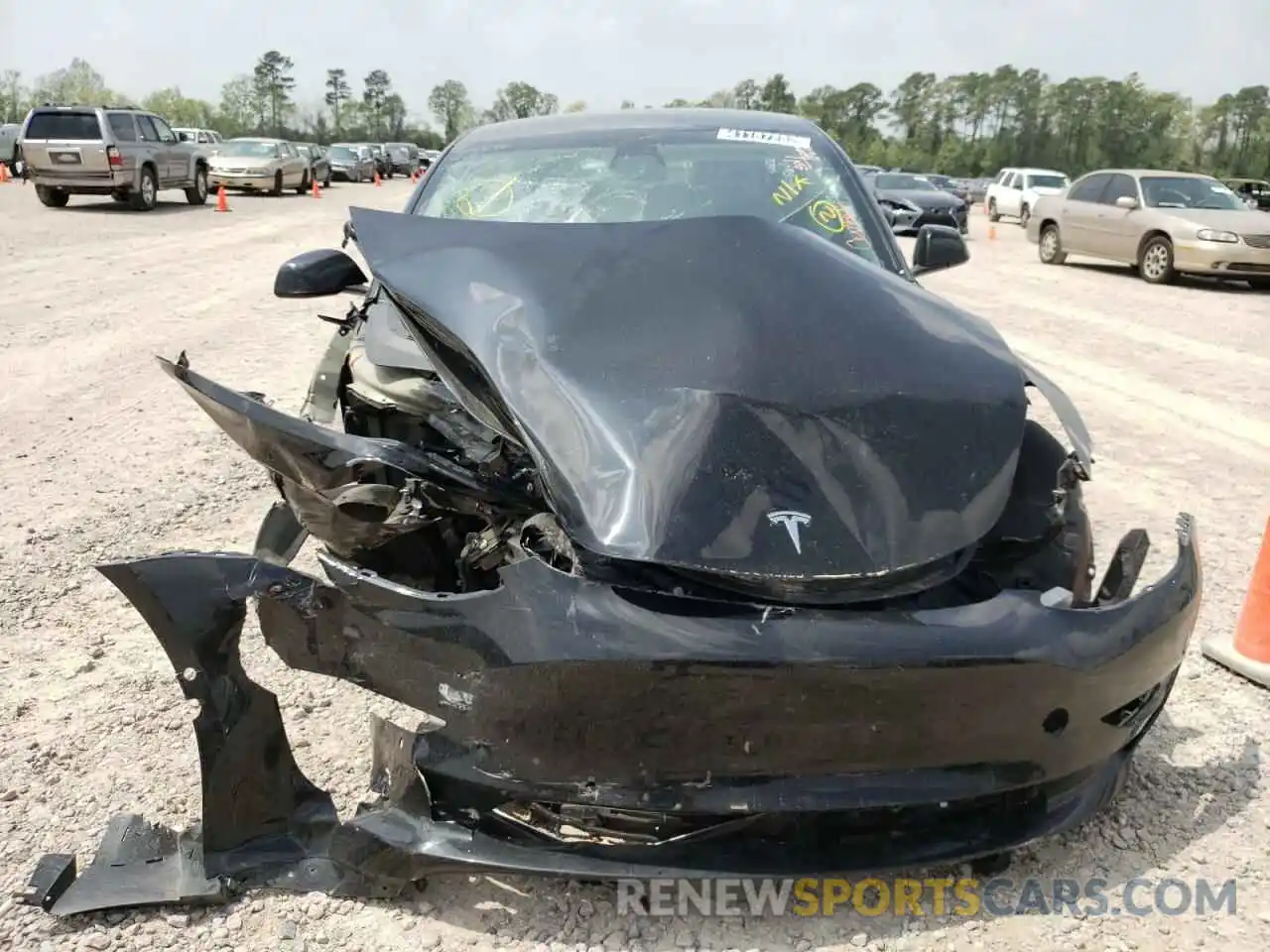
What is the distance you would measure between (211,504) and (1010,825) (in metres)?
3.83

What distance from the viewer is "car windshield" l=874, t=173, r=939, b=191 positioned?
2551cm

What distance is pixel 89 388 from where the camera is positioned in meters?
6.98

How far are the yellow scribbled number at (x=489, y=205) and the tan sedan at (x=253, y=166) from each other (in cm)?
2584

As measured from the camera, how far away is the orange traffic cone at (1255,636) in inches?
141

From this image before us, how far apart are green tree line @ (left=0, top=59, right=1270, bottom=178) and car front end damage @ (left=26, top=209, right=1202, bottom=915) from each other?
59107mm

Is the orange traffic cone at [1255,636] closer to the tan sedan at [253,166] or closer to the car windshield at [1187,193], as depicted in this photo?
the car windshield at [1187,193]

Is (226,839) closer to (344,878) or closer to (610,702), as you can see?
(344,878)

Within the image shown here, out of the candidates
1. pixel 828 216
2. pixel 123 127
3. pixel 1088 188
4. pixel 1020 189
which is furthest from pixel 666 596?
pixel 1020 189

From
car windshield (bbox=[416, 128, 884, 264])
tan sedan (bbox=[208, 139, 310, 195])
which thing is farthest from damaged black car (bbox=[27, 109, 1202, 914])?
tan sedan (bbox=[208, 139, 310, 195])

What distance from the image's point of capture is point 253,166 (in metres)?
27.3

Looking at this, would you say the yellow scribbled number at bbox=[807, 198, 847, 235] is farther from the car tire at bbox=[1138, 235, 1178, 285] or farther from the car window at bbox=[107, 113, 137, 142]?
the car window at bbox=[107, 113, 137, 142]

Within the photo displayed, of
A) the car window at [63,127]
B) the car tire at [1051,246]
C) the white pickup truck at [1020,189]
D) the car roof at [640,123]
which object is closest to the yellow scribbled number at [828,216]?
the car roof at [640,123]

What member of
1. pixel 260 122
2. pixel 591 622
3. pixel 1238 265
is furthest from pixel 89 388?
pixel 260 122

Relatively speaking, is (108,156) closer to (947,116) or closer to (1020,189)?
(1020,189)
